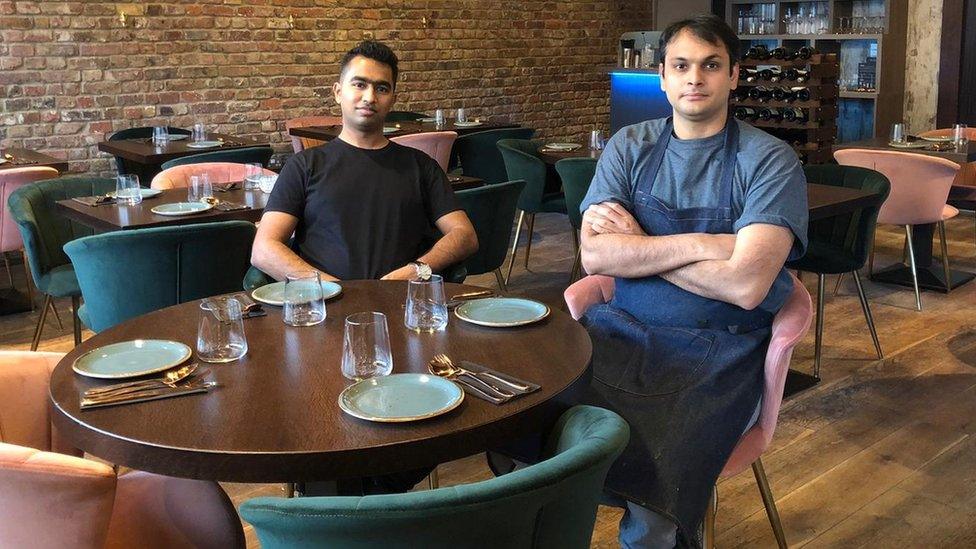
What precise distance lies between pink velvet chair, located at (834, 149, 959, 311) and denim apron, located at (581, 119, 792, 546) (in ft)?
9.71

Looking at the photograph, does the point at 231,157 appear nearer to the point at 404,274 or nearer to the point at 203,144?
the point at 203,144

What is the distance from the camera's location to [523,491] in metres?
1.36

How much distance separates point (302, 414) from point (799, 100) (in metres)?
6.28

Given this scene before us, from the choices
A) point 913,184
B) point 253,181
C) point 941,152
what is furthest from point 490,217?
point 941,152

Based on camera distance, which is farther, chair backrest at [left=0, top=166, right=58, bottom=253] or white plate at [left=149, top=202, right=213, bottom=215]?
chair backrest at [left=0, top=166, right=58, bottom=253]

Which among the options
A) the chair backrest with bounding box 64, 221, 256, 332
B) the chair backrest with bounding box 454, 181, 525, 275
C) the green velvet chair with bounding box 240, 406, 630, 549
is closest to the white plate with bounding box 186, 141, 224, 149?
the chair backrest with bounding box 454, 181, 525, 275

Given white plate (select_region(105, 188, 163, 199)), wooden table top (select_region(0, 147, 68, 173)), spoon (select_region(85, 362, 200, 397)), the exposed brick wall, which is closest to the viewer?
spoon (select_region(85, 362, 200, 397))

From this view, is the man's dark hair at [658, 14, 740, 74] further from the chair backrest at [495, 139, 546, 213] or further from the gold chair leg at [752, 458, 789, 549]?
the chair backrest at [495, 139, 546, 213]

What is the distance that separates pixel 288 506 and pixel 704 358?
1.38 metres

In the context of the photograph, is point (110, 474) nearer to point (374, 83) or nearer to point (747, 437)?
point (747, 437)

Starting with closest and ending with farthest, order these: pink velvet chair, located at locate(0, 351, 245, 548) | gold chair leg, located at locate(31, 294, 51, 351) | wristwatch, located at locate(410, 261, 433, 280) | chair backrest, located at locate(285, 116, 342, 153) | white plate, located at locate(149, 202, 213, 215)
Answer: pink velvet chair, located at locate(0, 351, 245, 548) < wristwatch, located at locate(410, 261, 433, 280) < white plate, located at locate(149, 202, 213, 215) < gold chair leg, located at locate(31, 294, 51, 351) < chair backrest, located at locate(285, 116, 342, 153)

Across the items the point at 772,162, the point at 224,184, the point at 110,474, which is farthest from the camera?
the point at 224,184

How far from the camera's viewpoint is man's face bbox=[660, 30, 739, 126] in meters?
2.60

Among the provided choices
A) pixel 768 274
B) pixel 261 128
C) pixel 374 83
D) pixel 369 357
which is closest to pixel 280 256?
pixel 374 83
